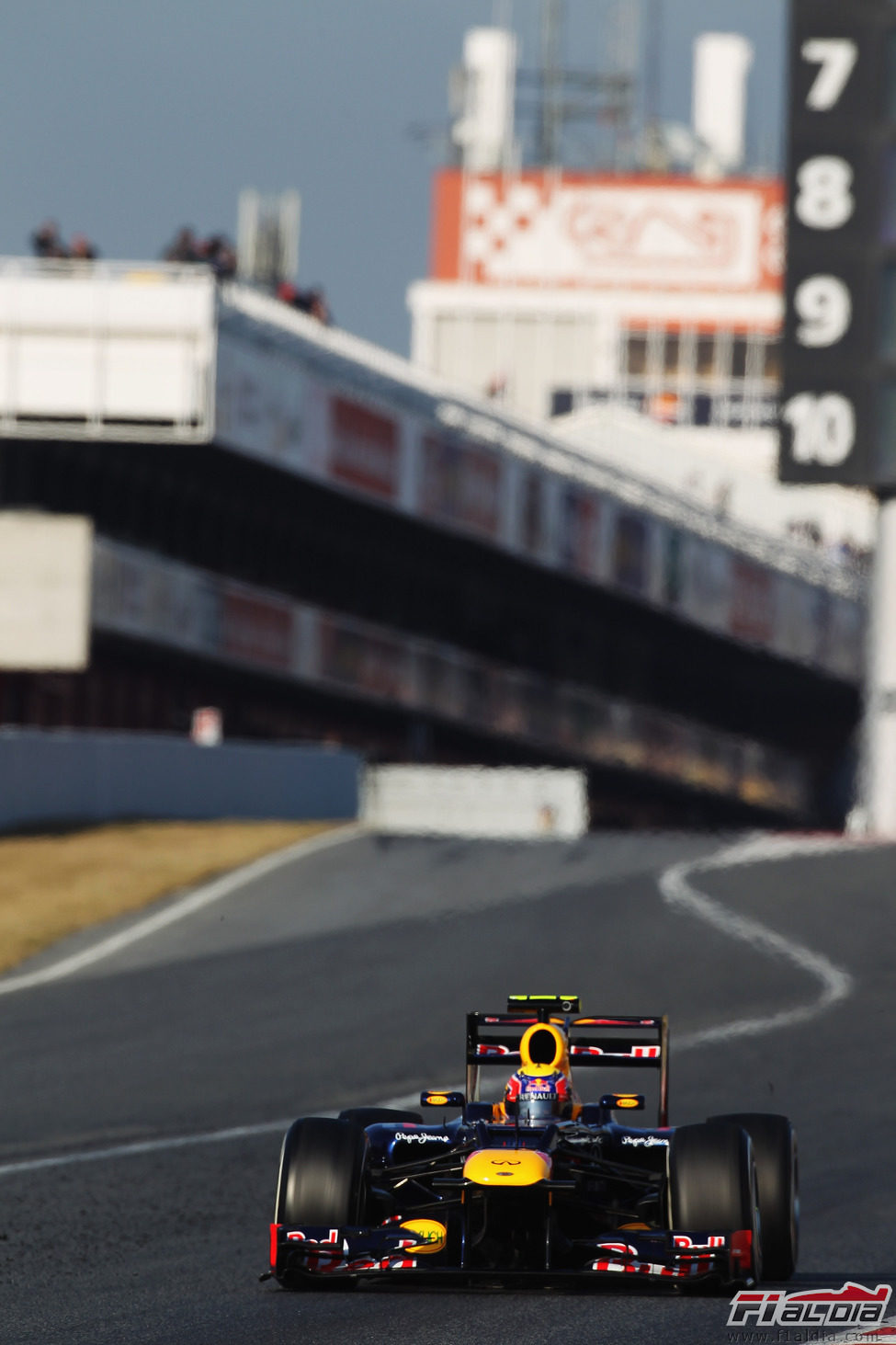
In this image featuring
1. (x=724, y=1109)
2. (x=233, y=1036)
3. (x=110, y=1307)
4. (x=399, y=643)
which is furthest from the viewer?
(x=399, y=643)

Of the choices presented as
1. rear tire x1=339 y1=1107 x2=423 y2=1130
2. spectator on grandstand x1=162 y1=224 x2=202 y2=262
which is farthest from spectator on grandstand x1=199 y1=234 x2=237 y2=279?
rear tire x1=339 y1=1107 x2=423 y2=1130

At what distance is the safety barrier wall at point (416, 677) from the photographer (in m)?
40.3

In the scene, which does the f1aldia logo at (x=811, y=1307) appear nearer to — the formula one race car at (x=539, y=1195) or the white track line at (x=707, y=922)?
the formula one race car at (x=539, y=1195)

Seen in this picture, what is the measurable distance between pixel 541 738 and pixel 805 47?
2621cm

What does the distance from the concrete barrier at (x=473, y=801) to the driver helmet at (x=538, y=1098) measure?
94.2 ft

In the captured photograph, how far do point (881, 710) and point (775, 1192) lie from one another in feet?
90.3

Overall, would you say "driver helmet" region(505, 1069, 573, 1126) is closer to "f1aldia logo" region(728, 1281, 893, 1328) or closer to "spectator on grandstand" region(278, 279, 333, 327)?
"f1aldia logo" region(728, 1281, 893, 1328)

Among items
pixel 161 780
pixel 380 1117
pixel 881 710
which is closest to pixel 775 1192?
pixel 380 1117

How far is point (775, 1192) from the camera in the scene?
28.3 feet

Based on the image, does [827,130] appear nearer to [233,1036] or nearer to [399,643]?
[233,1036]

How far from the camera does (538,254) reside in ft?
310

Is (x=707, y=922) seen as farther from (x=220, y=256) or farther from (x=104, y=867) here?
(x=220, y=256)

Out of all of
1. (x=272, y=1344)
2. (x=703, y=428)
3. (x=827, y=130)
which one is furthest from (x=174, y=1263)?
(x=703, y=428)

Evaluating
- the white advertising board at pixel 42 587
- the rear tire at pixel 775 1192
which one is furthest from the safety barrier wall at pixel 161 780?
the rear tire at pixel 775 1192
